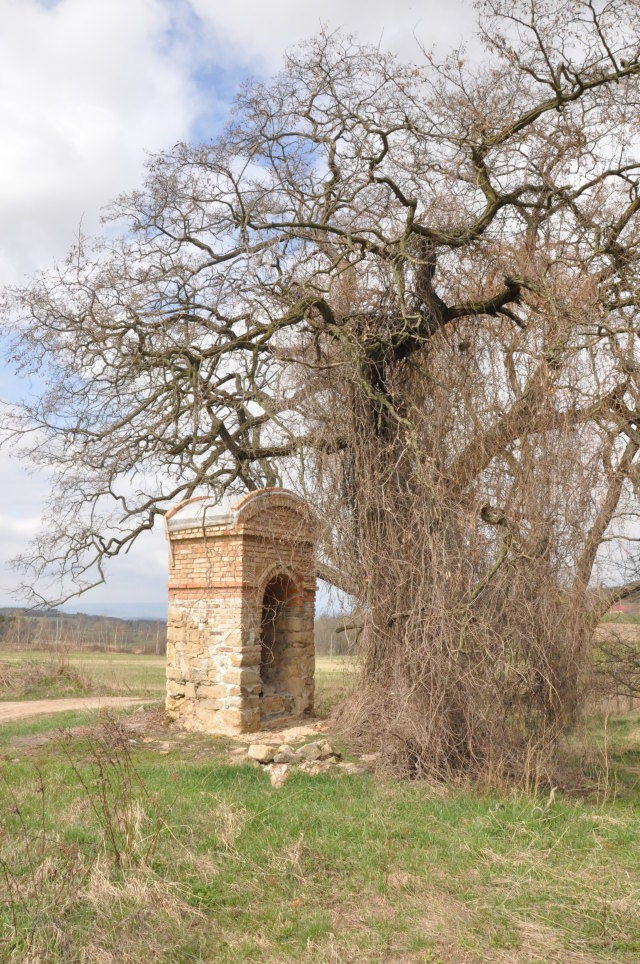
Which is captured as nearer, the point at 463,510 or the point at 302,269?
the point at 463,510

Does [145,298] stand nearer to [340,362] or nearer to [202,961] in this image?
[340,362]

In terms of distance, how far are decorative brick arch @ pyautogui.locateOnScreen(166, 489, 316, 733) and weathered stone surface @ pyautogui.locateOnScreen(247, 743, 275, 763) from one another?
1.61m

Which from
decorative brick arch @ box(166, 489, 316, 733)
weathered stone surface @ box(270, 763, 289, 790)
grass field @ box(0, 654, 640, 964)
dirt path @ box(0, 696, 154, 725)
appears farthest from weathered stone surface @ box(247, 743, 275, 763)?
dirt path @ box(0, 696, 154, 725)

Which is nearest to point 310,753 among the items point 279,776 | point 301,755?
point 301,755

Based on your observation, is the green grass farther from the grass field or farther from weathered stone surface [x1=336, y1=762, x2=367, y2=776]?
the grass field

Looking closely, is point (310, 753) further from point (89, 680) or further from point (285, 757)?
point (89, 680)

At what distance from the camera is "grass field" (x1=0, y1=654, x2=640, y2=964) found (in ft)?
13.4

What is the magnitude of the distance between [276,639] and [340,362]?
5251 millimetres

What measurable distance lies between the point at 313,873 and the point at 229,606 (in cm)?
563

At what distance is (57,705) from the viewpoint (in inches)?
600

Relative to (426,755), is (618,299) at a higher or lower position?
higher

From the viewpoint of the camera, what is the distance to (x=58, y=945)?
3.91 meters

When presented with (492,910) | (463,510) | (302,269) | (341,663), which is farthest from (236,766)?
(302,269)

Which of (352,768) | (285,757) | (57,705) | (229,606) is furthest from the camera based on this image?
(57,705)
